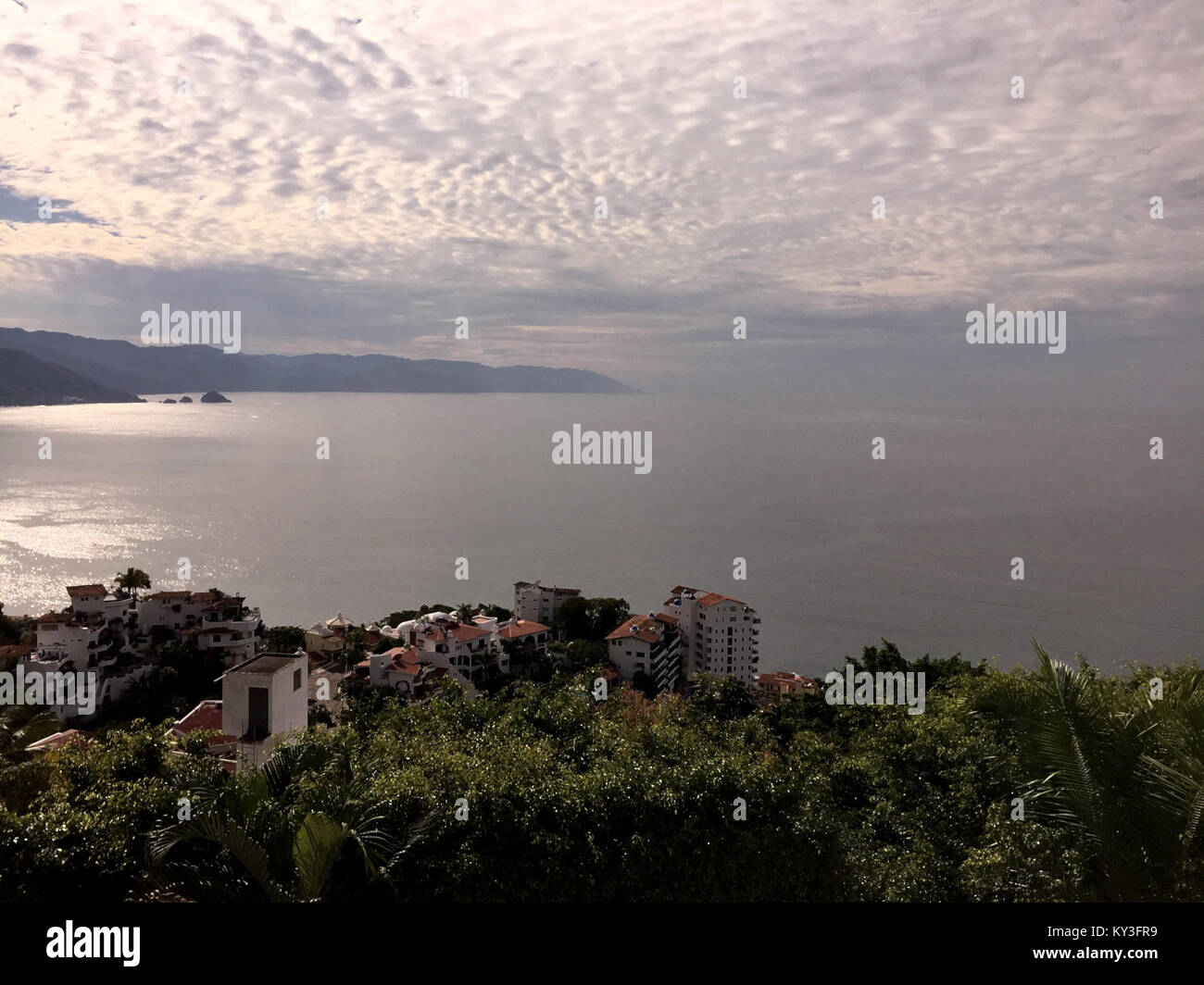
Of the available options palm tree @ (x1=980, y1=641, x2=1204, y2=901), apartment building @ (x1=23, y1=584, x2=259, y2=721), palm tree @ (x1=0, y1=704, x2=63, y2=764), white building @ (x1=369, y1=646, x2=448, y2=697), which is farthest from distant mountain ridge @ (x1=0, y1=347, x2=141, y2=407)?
palm tree @ (x1=980, y1=641, x2=1204, y2=901)

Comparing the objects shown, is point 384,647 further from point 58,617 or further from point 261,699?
point 261,699

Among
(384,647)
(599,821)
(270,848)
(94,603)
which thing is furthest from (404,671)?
(270,848)

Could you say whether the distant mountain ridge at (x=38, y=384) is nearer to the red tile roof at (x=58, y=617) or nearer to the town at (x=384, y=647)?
the town at (x=384, y=647)

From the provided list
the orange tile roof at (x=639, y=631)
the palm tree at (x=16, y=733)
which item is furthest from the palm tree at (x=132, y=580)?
the palm tree at (x=16, y=733)
